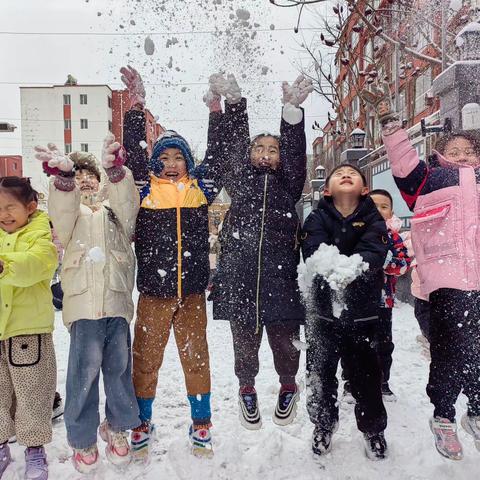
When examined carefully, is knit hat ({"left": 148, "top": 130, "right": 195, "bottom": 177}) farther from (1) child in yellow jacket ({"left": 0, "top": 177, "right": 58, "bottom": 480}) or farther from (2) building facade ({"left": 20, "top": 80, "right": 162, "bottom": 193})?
(2) building facade ({"left": 20, "top": 80, "right": 162, "bottom": 193})

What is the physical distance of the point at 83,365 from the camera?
2613 mm

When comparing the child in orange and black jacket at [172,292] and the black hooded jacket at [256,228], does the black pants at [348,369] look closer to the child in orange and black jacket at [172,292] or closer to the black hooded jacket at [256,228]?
the black hooded jacket at [256,228]

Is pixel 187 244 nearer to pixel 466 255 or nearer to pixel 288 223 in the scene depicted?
pixel 288 223

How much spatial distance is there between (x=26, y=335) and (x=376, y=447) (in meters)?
2.12

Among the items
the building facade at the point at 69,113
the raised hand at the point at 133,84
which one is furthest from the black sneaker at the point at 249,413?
the building facade at the point at 69,113

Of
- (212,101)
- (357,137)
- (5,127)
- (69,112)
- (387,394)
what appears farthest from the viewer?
(69,112)

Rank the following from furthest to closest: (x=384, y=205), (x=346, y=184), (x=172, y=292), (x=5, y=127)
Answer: (x=5, y=127)
(x=384, y=205)
(x=346, y=184)
(x=172, y=292)

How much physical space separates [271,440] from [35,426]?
140 cm

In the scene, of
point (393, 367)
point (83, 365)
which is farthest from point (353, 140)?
point (83, 365)

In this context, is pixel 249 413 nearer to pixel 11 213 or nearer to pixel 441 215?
pixel 441 215

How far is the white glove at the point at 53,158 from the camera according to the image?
2510 millimetres

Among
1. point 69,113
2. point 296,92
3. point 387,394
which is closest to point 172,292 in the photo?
point 296,92

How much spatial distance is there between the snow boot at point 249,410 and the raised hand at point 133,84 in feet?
6.39

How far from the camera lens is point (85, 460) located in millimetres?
2582
